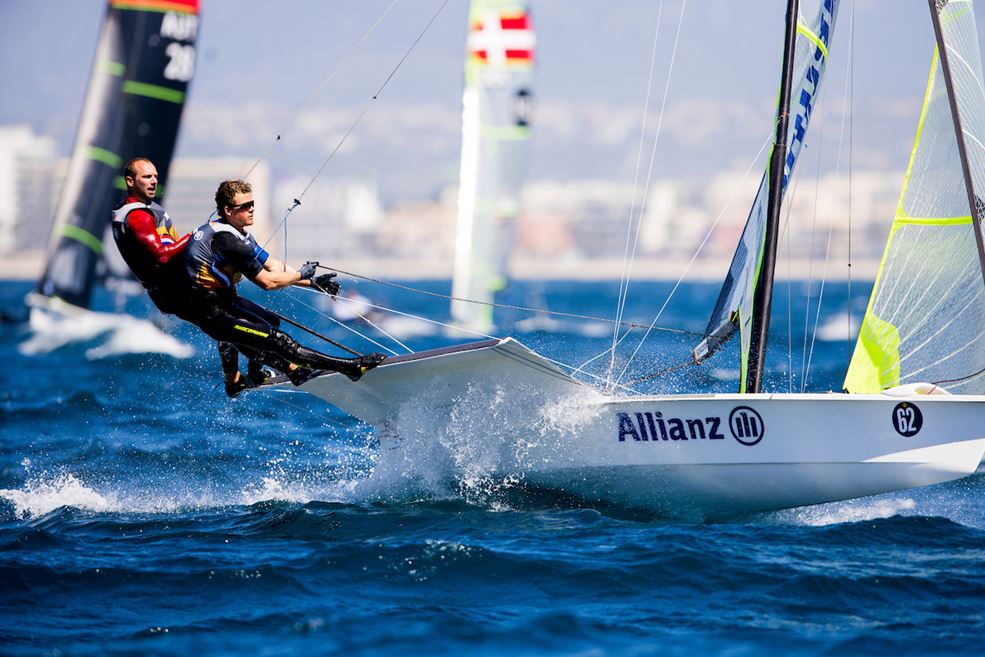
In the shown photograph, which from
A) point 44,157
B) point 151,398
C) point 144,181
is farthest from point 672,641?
point 44,157

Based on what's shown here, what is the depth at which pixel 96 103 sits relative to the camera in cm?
1597

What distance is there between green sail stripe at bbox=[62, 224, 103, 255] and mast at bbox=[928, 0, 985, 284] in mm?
13303

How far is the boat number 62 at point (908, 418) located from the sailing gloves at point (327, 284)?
2702 millimetres

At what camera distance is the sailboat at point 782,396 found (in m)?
5.44

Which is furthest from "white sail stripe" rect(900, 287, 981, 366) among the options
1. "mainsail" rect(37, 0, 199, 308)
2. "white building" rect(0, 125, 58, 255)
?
"white building" rect(0, 125, 58, 255)

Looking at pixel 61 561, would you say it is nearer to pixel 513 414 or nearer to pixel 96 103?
pixel 513 414

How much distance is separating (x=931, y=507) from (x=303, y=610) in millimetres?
3620

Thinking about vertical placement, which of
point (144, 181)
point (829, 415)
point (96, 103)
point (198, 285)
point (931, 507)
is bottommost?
point (931, 507)

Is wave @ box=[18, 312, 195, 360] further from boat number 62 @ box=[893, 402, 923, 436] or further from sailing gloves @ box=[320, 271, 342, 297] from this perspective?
boat number 62 @ box=[893, 402, 923, 436]

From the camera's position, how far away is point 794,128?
6.14 metres

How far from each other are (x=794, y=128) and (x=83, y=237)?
1287 centimetres

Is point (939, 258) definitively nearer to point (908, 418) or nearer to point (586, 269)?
point (908, 418)

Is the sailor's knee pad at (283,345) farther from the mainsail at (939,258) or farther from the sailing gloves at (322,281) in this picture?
the mainsail at (939,258)

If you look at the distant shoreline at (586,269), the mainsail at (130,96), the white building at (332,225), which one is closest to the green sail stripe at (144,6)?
the mainsail at (130,96)
